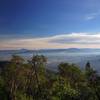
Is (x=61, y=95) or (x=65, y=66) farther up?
(x=65, y=66)

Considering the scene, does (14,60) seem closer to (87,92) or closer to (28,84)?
(28,84)

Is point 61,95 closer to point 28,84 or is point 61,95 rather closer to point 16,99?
point 16,99

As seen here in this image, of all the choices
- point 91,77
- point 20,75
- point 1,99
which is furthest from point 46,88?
point 91,77

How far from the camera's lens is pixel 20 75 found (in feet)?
201

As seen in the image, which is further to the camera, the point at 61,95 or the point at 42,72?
the point at 42,72

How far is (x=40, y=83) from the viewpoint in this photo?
217ft

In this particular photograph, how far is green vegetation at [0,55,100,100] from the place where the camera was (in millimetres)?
55156

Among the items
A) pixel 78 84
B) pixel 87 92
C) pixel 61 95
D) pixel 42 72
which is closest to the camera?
pixel 61 95

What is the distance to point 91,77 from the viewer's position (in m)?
74.1

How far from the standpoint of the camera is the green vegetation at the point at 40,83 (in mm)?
55156

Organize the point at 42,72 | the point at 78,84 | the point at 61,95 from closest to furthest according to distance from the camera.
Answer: the point at 61,95 < the point at 78,84 < the point at 42,72

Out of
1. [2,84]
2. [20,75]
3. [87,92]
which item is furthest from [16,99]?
[87,92]

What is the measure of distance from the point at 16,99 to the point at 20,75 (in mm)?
6900

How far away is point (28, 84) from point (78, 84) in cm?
1357
